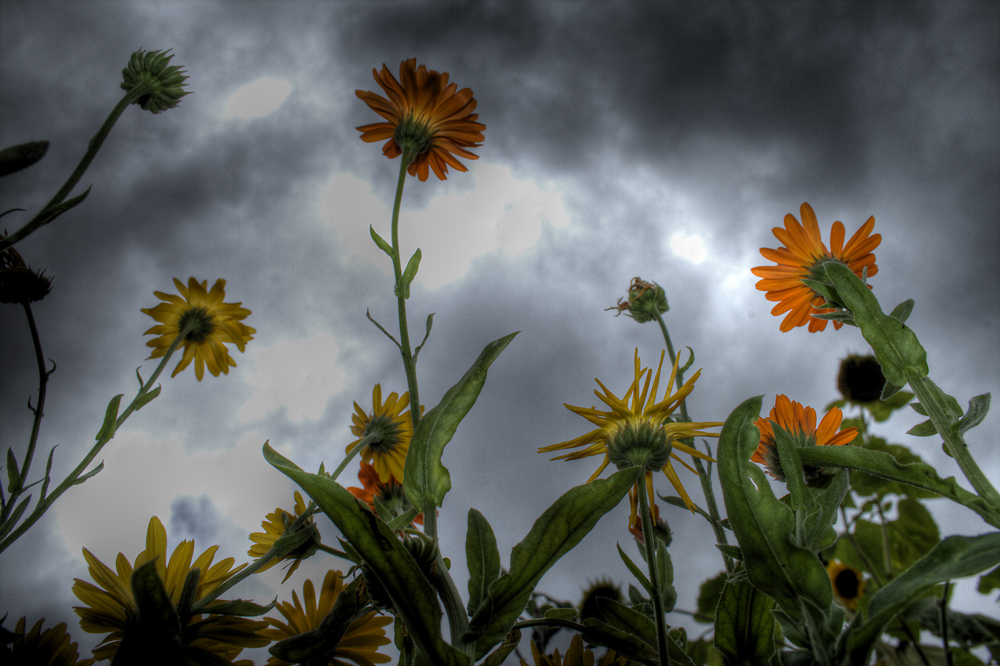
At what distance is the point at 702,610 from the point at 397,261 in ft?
4.33

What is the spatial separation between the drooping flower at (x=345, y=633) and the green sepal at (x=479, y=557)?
0.24m

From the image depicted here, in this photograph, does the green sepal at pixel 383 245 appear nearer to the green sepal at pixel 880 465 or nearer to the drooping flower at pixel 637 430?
the drooping flower at pixel 637 430

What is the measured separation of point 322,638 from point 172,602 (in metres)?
0.15

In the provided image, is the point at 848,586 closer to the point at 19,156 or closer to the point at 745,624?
the point at 745,624

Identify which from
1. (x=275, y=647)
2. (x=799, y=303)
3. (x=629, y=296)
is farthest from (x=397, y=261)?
(x=629, y=296)

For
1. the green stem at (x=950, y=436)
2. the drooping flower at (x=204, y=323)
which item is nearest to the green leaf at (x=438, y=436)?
the green stem at (x=950, y=436)

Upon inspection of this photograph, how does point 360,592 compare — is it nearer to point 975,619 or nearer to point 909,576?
point 909,576

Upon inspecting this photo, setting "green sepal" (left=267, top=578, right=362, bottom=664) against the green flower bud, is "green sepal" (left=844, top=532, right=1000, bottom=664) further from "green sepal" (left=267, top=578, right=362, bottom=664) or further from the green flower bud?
the green flower bud

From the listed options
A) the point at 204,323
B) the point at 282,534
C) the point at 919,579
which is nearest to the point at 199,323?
the point at 204,323

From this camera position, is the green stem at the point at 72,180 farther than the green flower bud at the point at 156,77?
No

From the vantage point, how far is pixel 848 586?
1.61 meters

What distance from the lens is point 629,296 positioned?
1.49 m

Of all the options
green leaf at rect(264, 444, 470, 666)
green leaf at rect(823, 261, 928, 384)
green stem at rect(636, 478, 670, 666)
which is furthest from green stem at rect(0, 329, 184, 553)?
green leaf at rect(823, 261, 928, 384)

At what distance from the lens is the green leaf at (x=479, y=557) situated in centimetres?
41
